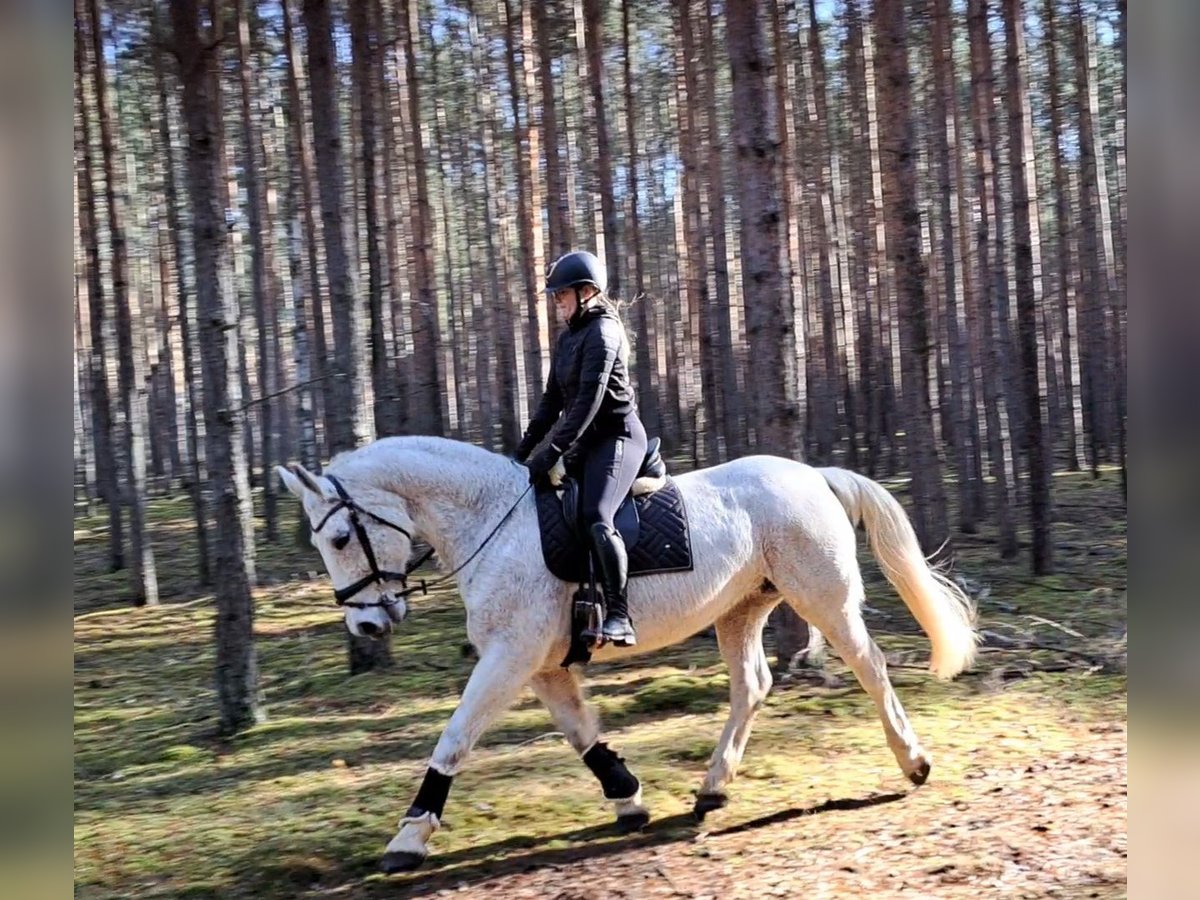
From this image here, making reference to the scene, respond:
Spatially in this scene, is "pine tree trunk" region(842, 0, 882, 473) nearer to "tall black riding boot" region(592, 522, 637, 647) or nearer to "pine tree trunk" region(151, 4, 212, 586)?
"pine tree trunk" region(151, 4, 212, 586)

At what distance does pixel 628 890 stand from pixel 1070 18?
10466 millimetres

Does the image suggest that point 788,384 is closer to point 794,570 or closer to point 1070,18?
point 794,570

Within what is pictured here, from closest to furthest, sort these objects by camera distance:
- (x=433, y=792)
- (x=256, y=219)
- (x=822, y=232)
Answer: (x=433, y=792)
(x=256, y=219)
(x=822, y=232)

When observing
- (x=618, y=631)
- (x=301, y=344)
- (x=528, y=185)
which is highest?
(x=528, y=185)

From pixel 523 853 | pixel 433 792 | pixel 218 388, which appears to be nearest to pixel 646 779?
pixel 523 853

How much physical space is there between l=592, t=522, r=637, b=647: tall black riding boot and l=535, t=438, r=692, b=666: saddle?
0.05m

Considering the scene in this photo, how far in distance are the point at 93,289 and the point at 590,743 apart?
7.81 meters

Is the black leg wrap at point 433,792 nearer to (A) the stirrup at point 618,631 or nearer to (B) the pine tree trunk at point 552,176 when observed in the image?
(A) the stirrup at point 618,631

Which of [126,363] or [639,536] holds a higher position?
[126,363]

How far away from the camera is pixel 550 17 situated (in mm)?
10336

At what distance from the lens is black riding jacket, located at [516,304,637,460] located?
4215mm

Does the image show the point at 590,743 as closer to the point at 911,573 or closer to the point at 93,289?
the point at 911,573

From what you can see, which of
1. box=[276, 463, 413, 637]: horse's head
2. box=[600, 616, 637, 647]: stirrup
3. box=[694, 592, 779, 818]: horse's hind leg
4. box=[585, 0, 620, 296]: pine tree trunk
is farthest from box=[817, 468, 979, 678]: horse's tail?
box=[585, 0, 620, 296]: pine tree trunk

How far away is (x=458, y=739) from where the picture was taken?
4059 millimetres
